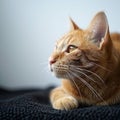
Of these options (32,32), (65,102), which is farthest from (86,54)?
(32,32)

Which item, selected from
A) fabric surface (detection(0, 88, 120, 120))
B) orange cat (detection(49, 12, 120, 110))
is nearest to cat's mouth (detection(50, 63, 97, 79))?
orange cat (detection(49, 12, 120, 110))

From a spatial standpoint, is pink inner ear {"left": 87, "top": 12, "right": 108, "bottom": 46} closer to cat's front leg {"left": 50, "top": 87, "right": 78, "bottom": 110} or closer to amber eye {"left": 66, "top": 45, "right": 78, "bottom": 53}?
amber eye {"left": 66, "top": 45, "right": 78, "bottom": 53}

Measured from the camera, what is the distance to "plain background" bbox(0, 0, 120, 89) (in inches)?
66.4

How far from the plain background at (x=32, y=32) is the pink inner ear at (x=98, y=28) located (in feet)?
2.28

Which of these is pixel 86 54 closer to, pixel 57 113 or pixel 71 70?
pixel 71 70

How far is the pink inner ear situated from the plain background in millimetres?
694

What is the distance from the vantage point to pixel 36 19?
1.77m

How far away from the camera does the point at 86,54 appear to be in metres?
0.92

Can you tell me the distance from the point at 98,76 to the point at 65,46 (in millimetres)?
148

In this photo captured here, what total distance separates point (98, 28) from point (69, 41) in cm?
11

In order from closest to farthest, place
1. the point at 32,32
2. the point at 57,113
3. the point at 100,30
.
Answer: the point at 57,113 < the point at 100,30 < the point at 32,32

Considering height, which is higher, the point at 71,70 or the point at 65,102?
the point at 71,70

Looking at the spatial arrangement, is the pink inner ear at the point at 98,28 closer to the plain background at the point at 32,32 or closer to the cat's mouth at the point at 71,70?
the cat's mouth at the point at 71,70

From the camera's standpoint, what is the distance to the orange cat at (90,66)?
916 millimetres
